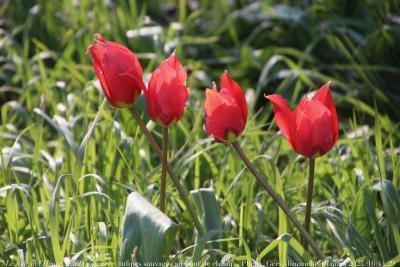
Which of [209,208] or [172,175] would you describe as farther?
[209,208]

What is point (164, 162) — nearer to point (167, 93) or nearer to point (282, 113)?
point (167, 93)

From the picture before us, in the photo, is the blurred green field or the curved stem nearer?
the curved stem

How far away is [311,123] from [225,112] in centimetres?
16

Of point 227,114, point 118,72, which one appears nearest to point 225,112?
point 227,114

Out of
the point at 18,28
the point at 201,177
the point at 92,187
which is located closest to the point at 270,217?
the point at 201,177

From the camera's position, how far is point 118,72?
5.28 feet

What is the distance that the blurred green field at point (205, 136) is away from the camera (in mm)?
1876

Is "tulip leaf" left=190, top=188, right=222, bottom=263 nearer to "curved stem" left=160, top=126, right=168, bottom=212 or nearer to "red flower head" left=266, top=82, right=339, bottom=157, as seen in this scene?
"curved stem" left=160, top=126, right=168, bottom=212

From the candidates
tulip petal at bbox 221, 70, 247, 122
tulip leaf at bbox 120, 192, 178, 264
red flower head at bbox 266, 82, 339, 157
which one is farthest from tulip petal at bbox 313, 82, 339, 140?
tulip leaf at bbox 120, 192, 178, 264

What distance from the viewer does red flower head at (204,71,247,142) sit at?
5.24 ft

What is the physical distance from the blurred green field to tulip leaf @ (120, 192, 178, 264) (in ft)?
0.33

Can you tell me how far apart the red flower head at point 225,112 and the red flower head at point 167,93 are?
61mm

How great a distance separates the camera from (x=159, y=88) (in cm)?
162

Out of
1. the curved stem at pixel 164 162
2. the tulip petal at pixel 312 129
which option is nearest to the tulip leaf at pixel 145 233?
the curved stem at pixel 164 162
